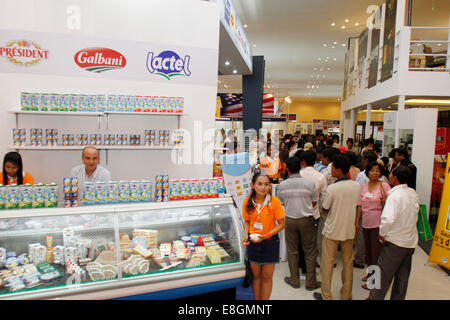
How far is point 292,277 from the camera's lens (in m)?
4.04

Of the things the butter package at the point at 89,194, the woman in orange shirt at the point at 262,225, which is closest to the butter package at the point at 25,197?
the butter package at the point at 89,194

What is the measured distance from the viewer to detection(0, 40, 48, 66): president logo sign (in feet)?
13.9

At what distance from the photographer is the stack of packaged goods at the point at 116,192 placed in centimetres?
292

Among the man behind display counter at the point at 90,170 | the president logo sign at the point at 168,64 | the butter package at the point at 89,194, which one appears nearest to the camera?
the butter package at the point at 89,194

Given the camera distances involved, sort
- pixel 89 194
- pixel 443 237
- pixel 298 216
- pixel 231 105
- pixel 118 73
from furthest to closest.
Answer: pixel 231 105 < pixel 118 73 < pixel 443 237 < pixel 298 216 < pixel 89 194

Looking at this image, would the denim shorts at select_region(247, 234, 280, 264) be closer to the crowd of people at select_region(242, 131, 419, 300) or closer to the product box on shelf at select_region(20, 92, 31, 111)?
the crowd of people at select_region(242, 131, 419, 300)

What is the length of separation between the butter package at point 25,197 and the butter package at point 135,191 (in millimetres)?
791

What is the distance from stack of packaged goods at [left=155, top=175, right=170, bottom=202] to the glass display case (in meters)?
0.13

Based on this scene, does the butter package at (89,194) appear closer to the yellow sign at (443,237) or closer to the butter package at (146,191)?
the butter package at (146,191)

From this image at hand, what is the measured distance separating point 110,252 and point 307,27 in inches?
444

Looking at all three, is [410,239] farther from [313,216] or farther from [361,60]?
[361,60]

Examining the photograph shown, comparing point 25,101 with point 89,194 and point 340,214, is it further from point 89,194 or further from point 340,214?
point 340,214

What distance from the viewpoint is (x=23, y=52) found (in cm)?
428

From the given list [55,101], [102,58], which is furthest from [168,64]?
[55,101]
